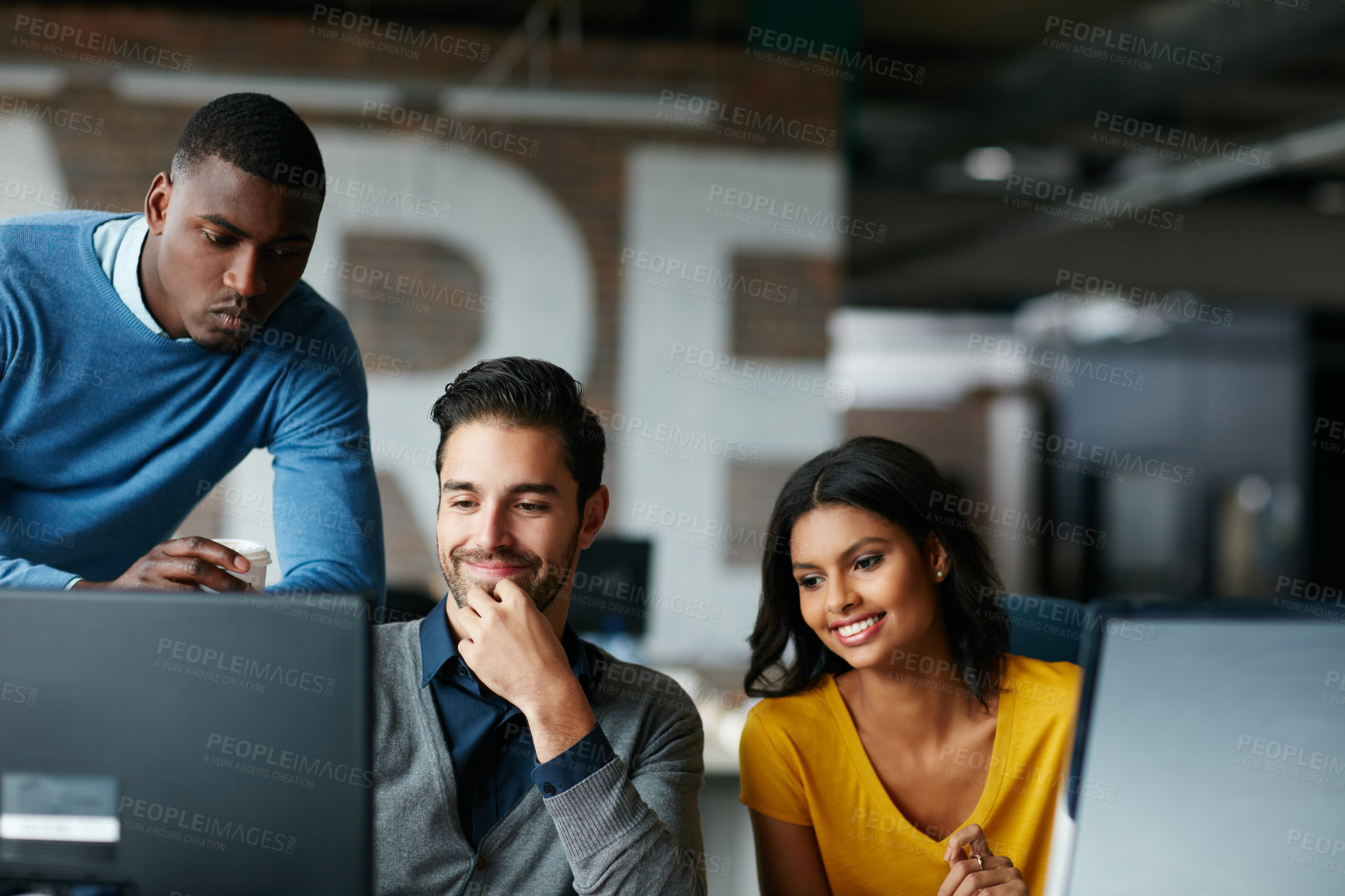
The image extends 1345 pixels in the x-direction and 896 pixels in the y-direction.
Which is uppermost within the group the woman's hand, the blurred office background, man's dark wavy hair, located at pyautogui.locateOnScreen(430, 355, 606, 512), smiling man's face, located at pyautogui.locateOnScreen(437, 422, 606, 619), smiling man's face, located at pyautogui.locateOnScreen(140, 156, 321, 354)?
the blurred office background

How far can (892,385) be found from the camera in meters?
13.0

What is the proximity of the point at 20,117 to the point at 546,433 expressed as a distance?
4.76 metres

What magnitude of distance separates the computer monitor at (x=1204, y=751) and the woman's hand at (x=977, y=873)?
408 mm

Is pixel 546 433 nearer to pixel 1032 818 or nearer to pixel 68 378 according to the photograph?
pixel 68 378

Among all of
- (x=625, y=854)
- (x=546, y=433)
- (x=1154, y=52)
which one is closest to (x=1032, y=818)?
(x=625, y=854)

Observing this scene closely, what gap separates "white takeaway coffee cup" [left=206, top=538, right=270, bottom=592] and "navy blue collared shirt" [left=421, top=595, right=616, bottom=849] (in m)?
0.22

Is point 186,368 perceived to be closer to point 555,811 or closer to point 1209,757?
point 555,811

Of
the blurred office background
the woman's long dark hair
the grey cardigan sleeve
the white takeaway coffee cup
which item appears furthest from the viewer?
the blurred office background

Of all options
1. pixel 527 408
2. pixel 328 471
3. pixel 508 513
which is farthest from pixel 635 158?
pixel 508 513

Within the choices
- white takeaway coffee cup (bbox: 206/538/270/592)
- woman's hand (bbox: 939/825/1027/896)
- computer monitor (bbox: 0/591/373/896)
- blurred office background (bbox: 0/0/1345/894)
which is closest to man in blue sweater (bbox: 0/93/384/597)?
white takeaway coffee cup (bbox: 206/538/270/592)

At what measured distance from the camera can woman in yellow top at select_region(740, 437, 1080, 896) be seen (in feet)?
5.63

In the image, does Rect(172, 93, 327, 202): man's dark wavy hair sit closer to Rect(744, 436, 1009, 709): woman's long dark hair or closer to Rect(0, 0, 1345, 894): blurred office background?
Rect(744, 436, 1009, 709): woman's long dark hair

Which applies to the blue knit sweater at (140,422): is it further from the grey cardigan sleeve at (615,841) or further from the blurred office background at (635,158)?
the blurred office background at (635,158)

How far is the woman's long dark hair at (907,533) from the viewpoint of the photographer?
1.82m
